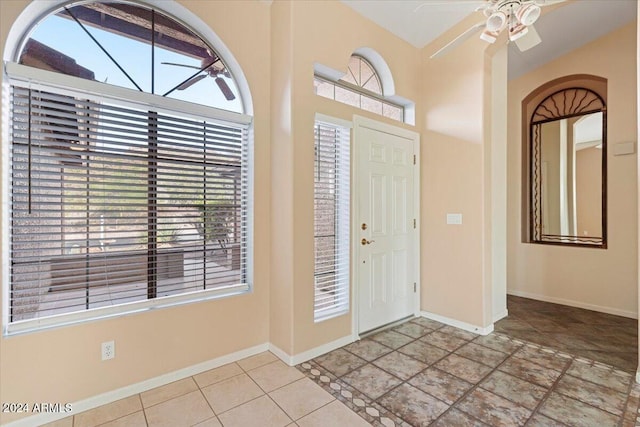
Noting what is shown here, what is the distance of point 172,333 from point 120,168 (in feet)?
4.11

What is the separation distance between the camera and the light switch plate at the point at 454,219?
3215mm

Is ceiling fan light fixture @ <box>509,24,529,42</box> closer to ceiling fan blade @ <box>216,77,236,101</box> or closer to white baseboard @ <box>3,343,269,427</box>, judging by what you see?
ceiling fan blade @ <box>216,77,236,101</box>

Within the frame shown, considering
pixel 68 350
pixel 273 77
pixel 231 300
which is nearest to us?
pixel 68 350

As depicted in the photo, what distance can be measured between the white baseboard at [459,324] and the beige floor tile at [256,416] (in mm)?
2154

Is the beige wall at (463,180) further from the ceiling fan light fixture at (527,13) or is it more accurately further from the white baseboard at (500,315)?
the ceiling fan light fixture at (527,13)

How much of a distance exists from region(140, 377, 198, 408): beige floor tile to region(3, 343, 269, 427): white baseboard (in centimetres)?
4

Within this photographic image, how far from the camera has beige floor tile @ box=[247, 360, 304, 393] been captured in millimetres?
2219

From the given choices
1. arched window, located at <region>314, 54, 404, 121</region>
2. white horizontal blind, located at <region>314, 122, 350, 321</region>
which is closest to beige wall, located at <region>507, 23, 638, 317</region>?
arched window, located at <region>314, 54, 404, 121</region>

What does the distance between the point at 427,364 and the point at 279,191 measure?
1886 mm

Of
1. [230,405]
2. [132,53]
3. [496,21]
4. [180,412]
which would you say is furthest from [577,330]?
[132,53]

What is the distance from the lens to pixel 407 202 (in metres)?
3.45

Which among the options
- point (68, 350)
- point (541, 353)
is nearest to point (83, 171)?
point (68, 350)

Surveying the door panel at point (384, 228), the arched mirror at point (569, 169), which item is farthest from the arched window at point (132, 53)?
the arched mirror at point (569, 169)

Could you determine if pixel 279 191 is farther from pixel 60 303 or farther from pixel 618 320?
pixel 618 320
